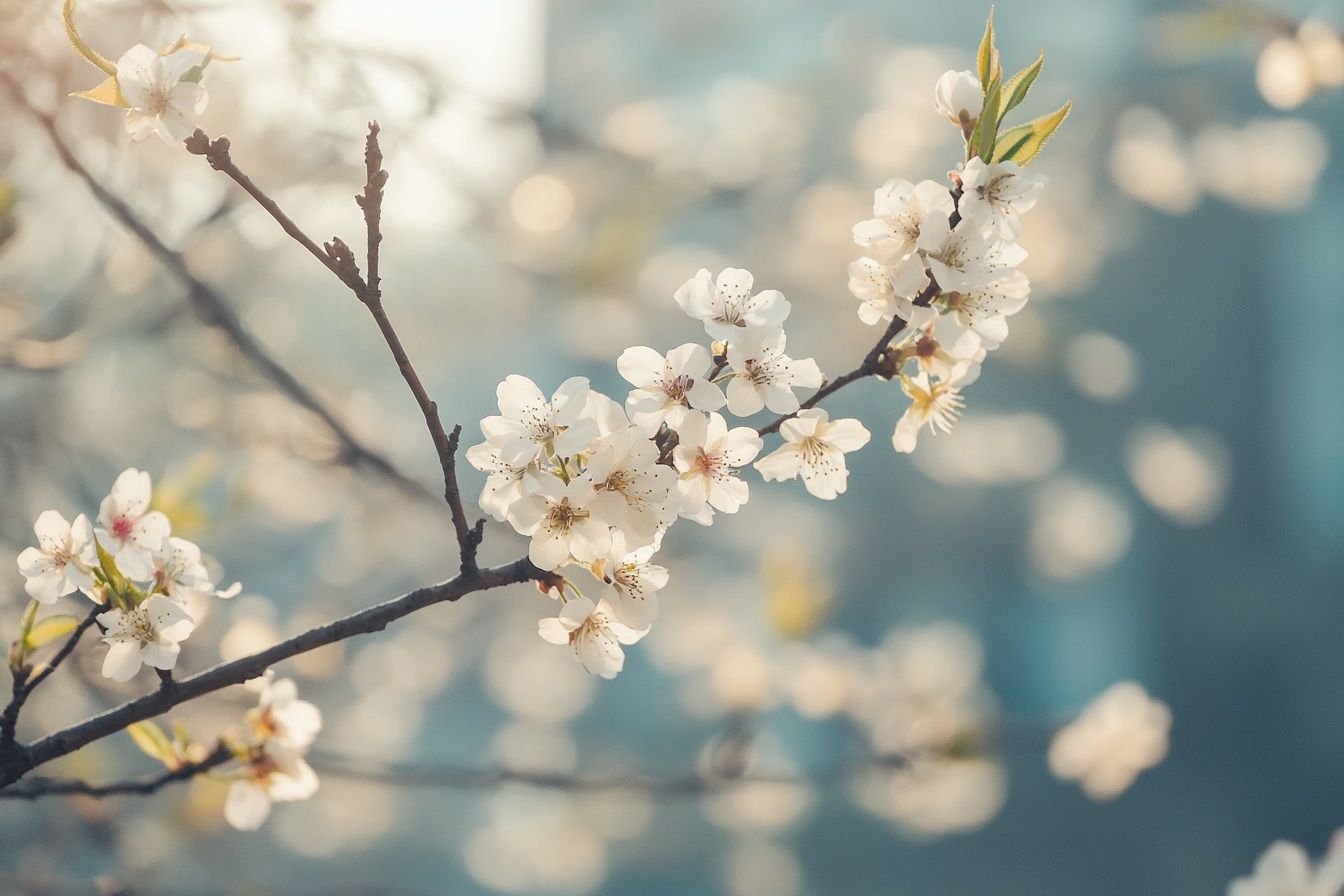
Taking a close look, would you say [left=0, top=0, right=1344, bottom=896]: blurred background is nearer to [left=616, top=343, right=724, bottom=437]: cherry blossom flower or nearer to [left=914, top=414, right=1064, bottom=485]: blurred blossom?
[left=914, top=414, right=1064, bottom=485]: blurred blossom

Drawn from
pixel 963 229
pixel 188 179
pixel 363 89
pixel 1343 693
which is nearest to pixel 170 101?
pixel 963 229

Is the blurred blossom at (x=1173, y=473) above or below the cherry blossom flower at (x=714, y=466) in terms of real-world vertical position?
above

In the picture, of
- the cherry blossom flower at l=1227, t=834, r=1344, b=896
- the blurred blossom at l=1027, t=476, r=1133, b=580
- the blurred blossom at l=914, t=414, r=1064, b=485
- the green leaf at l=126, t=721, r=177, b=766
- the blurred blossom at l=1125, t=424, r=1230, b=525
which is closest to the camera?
the green leaf at l=126, t=721, r=177, b=766

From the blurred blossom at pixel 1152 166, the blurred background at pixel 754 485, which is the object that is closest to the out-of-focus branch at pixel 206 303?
the blurred background at pixel 754 485

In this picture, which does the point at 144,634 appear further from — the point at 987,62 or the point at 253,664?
the point at 987,62

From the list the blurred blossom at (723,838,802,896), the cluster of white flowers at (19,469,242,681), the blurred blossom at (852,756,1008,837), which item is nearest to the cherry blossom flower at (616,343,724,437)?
the cluster of white flowers at (19,469,242,681)

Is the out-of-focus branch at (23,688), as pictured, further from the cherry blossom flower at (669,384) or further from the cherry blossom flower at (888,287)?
the cherry blossom flower at (888,287)

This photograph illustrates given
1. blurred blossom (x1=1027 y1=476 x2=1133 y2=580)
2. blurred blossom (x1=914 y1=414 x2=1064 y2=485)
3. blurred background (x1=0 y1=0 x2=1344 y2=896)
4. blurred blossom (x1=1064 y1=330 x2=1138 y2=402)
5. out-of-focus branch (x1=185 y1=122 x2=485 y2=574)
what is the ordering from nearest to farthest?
out-of-focus branch (x1=185 y1=122 x2=485 y2=574) < blurred background (x1=0 y1=0 x2=1344 y2=896) < blurred blossom (x1=1064 y1=330 x2=1138 y2=402) < blurred blossom (x1=914 y1=414 x2=1064 y2=485) < blurred blossom (x1=1027 y1=476 x2=1133 y2=580)
